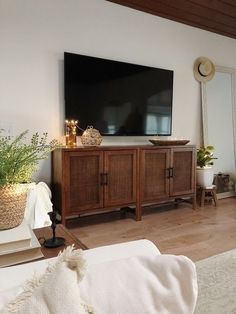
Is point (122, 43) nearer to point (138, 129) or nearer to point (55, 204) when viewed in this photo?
point (138, 129)

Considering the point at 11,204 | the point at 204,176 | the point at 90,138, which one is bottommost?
the point at 204,176

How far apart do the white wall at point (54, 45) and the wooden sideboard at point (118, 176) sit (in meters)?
0.43

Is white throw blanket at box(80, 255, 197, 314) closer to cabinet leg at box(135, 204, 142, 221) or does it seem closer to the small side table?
the small side table

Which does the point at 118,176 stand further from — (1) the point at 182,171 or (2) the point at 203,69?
(2) the point at 203,69

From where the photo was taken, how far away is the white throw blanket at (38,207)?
209cm

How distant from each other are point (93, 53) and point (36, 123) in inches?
41.2

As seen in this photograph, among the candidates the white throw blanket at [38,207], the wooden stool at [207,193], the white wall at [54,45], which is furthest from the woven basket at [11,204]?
the wooden stool at [207,193]

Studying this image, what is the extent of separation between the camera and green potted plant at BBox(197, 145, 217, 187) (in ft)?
11.7

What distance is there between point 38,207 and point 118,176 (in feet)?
3.18

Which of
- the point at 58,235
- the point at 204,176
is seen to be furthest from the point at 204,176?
the point at 58,235

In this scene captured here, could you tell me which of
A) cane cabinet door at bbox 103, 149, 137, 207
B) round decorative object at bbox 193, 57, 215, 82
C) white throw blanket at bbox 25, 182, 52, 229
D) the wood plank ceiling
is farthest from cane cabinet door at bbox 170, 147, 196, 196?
the wood plank ceiling

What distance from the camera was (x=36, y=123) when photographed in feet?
9.10

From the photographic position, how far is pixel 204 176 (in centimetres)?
355

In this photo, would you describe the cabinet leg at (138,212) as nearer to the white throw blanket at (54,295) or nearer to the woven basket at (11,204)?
the woven basket at (11,204)
